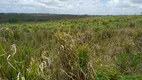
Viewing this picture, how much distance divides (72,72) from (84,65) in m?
0.25

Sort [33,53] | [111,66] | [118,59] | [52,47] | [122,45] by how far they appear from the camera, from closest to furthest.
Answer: [33,53]
[52,47]
[111,66]
[118,59]
[122,45]

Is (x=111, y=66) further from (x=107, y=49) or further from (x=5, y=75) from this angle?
(x=5, y=75)

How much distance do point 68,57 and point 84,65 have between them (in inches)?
12.5

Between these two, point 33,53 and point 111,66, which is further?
point 111,66

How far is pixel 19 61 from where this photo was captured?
343 centimetres

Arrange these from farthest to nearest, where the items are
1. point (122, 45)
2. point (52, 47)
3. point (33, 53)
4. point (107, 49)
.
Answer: point (122, 45) → point (107, 49) → point (52, 47) → point (33, 53)

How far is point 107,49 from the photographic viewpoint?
7.11 m

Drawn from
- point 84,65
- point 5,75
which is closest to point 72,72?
point 84,65

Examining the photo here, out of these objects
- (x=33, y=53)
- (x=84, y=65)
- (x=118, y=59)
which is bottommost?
(x=118, y=59)

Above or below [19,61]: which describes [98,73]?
below

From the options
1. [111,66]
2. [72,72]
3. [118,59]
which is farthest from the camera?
[118,59]

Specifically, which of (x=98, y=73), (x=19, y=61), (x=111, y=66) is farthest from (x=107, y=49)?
(x=19, y=61)

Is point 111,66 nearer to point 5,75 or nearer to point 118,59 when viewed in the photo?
point 118,59

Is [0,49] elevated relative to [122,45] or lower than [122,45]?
elevated
